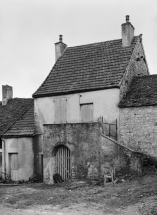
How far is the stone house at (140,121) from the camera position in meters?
22.2

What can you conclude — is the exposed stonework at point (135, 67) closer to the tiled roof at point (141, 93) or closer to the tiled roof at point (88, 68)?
the tiled roof at point (141, 93)

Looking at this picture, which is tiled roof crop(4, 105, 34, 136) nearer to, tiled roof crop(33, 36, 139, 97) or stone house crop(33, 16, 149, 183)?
stone house crop(33, 16, 149, 183)

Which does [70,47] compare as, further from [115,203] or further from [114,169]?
[115,203]

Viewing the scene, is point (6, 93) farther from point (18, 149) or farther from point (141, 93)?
point (141, 93)

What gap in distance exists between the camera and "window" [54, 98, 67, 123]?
24.9 meters

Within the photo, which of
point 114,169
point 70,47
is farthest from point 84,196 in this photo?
point 70,47

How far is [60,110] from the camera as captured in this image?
2506 cm

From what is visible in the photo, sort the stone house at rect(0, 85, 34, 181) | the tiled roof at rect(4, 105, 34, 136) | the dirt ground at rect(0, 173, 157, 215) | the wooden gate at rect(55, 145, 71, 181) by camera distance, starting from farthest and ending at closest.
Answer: the tiled roof at rect(4, 105, 34, 136)
the stone house at rect(0, 85, 34, 181)
the wooden gate at rect(55, 145, 71, 181)
the dirt ground at rect(0, 173, 157, 215)

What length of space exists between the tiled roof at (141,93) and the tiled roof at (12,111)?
9.86 metres

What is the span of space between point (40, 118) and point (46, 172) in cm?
471

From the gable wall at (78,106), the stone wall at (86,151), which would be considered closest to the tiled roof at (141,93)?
the gable wall at (78,106)

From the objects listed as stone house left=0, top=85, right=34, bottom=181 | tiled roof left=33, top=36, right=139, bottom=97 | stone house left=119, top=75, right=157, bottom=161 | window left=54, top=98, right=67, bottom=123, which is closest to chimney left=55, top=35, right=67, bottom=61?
tiled roof left=33, top=36, right=139, bottom=97

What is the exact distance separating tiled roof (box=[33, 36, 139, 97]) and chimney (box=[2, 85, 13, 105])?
7.15 m

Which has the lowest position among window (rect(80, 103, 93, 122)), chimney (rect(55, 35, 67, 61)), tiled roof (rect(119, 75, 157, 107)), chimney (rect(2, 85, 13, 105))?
window (rect(80, 103, 93, 122))
